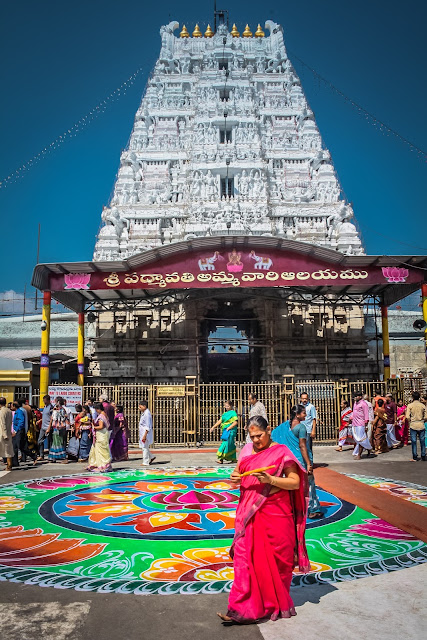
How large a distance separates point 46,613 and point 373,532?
3601mm

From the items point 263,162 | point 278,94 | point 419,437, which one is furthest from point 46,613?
point 278,94

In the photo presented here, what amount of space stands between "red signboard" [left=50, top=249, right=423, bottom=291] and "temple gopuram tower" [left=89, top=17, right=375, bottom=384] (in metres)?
0.17

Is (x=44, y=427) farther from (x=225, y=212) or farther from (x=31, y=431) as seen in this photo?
(x=225, y=212)

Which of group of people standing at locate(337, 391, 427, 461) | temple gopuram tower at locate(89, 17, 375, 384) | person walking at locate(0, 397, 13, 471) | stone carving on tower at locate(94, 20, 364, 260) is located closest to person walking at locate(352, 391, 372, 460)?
group of people standing at locate(337, 391, 427, 461)

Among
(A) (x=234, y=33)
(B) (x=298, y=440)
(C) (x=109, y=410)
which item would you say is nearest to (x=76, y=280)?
(C) (x=109, y=410)

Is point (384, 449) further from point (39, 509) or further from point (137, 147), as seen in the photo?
point (137, 147)

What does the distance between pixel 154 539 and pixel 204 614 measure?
1.91 metres

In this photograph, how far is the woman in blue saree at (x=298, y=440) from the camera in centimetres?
578

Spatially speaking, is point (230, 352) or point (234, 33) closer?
point (230, 352)

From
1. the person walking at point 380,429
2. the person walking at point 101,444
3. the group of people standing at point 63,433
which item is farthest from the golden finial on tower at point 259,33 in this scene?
the person walking at point 101,444

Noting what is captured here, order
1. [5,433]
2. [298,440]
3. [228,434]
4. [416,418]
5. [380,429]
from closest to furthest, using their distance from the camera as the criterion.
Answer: [298,440]
[5,433]
[416,418]
[228,434]
[380,429]

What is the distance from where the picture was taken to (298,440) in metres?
5.87

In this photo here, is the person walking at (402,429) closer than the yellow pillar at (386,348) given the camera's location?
Yes

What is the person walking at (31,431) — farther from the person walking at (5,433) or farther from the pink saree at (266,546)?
the pink saree at (266,546)
